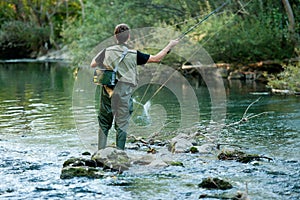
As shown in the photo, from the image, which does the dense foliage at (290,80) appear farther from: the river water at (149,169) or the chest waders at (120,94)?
the chest waders at (120,94)

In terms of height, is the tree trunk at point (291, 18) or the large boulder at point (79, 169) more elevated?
the tree trunk at point (291, 18)

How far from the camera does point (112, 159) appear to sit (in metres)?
8.02

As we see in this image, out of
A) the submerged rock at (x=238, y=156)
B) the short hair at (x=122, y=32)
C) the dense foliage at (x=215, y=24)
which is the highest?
the dense foliage at (x=215, y=24)

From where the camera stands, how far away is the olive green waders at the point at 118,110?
8430mm

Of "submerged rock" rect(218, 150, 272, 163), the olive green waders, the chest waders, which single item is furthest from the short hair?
"submerged rock" rect(218, 150, 272, 163)

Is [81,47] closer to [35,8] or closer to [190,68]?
[190,68]

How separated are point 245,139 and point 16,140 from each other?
4.08 meters

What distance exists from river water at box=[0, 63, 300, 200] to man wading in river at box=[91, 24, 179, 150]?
868 millimetres

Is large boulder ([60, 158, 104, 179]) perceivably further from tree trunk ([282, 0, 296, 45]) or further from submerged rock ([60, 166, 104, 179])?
tree trunk ([282, 0, 296, 45])

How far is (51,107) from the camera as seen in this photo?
16.5 m

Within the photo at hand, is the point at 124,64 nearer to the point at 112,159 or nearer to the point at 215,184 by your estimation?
the point at 112,159

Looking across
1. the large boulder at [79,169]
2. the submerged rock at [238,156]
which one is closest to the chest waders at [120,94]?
the large boulder at [79,169]

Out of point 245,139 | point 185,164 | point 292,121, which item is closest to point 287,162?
point 185,164

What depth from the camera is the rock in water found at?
26.0ft
